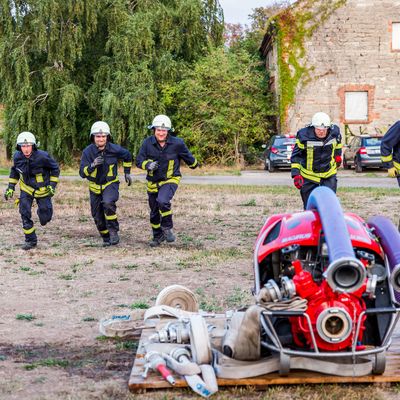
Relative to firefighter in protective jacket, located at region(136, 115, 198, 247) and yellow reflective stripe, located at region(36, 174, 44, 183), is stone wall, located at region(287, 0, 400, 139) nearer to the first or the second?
firefighter in protective jacket, located at region(136, 115, 198, 247)

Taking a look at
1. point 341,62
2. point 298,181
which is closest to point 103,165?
point 298,181

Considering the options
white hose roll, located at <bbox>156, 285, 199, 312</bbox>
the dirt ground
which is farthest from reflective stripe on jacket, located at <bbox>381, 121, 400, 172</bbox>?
white hose roll, located at <bbox>156, 285, 199, 312</bbox>

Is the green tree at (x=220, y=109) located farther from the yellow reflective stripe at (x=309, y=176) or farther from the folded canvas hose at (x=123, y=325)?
the folded canvas hose at (x=123, y=325)

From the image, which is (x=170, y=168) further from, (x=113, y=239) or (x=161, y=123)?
(x=113, y=239)

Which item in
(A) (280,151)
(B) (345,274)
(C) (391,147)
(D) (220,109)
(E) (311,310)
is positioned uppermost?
(D) (220,109)

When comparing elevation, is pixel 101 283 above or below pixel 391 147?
below

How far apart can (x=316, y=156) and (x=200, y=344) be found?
620 cm

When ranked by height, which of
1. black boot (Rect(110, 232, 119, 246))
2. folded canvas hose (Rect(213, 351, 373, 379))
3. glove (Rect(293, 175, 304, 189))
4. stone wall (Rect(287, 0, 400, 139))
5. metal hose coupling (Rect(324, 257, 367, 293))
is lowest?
black boot (Rect(110, 232, 119, 246))

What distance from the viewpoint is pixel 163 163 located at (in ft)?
39.0

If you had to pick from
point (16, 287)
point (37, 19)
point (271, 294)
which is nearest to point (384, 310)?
point (271, 294)

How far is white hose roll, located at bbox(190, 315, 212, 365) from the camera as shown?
5.09m

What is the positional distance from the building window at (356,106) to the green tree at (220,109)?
11.2 feet

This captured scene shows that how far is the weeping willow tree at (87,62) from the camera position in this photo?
3231 cm

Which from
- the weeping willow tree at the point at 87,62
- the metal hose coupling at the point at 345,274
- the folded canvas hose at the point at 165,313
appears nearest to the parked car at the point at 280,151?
the weeping willow tree at the point at 87,62
